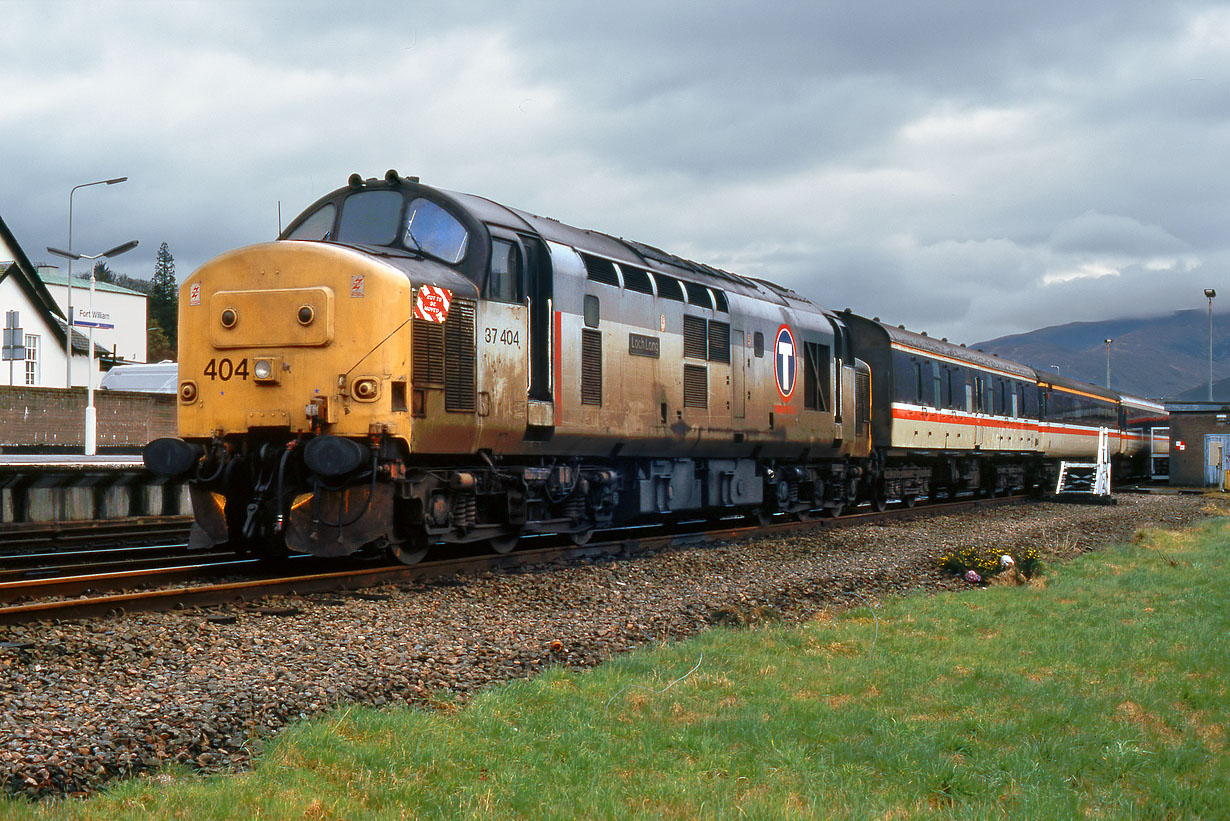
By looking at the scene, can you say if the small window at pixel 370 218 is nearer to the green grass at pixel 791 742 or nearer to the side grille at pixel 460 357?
the side grille at pixel 460 357

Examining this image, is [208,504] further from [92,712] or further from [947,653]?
[947,653]

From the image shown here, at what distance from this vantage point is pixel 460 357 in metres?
11.0

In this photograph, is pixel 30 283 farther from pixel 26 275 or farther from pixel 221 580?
pixel 221 580

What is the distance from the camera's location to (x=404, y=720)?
586 centimetres

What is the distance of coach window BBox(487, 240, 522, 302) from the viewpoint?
1156cm

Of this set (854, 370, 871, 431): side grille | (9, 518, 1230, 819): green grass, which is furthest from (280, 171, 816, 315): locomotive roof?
(9, 518, 1230, 819): green grass

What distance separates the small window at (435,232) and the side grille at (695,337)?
15.1 feet

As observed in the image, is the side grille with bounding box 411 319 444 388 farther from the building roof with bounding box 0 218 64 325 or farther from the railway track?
the building roof with bounding box 0 218 64 325

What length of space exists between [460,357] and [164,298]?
350 ft

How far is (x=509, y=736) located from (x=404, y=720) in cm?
59

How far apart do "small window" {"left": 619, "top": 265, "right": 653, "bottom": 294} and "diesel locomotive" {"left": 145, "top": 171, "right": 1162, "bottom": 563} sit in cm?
3

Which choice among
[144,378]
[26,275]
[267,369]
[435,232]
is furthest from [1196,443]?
[26,275]

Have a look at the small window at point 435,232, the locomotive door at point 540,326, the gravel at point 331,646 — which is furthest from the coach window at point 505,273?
the gravel at point 331,646

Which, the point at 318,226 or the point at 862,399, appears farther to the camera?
the point at 862,399
